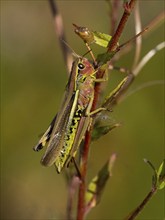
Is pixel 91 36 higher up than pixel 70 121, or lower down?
higher up

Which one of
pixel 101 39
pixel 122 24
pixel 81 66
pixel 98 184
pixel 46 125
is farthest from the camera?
pixel 46 125

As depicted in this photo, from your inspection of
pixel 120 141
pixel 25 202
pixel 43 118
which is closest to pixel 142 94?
pixel 120 141

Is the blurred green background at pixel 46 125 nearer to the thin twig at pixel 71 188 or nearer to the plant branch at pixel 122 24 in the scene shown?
the thin twig at pixel 71 188

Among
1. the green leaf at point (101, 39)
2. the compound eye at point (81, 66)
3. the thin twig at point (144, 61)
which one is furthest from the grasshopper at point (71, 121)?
the thin twig at point (144, 61)

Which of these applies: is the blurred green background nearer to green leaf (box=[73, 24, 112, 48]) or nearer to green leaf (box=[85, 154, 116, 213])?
green leaf (box=[85, 154, 116, 213])

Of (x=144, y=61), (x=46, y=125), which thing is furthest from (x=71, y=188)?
(x=46, y=125)

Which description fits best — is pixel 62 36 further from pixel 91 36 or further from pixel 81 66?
pixel 91 36

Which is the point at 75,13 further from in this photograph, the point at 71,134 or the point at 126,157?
the point at 71,134
